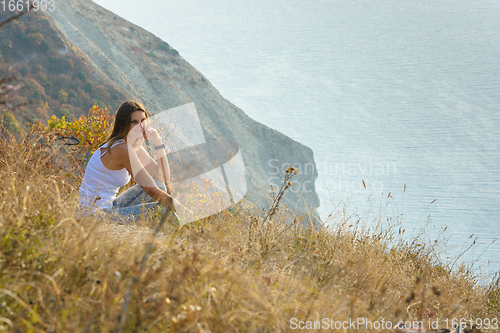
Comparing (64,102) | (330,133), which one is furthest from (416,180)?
(64,102)

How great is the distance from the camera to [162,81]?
122 ft

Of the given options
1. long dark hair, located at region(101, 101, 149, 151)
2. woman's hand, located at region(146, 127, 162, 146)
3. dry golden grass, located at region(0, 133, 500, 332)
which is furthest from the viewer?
woman's hand, located at region(146, 127, 162, 146)

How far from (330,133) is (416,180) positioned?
33.0 metres

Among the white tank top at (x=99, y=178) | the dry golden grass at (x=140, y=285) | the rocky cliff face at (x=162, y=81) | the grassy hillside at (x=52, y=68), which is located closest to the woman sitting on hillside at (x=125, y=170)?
the white tank top at (x=99, y=178)

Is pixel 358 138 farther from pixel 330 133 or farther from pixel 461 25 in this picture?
pixel 461 25

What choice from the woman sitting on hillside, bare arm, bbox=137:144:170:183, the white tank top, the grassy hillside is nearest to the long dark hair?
the woman sitting on hillside

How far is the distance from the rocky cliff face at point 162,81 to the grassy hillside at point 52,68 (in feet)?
7.25

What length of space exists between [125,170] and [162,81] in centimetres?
3700

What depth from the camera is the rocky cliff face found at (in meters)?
32.6

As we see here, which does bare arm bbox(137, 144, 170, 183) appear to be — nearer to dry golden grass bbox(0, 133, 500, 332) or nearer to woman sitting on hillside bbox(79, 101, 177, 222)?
woman sitting on hillside bbox(79, 101, 177, 222)

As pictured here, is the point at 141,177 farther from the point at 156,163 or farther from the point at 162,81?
the point at 162,81

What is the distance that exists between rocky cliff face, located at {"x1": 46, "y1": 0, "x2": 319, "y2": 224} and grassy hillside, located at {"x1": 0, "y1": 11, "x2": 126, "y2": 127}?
2210 mm

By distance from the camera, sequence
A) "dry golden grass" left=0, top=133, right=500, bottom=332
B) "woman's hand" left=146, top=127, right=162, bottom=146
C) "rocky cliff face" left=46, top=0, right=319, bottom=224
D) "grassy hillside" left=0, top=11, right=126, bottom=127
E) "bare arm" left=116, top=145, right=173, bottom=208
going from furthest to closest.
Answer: "rocky cliff face" left=46, top=0, right=319, bottom=224 < "grassy hillside" left=0, top=11, right=126, bottom=127 < "woman's hand" left=146, top=127, right=162, bottom=146 < "bare arm" left=116, top=145, right=173, bottom=208 < "dry golden grass" left=0, top=133, right=500, bottom=332

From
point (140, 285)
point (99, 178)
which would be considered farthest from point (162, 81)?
point (140, 285)
